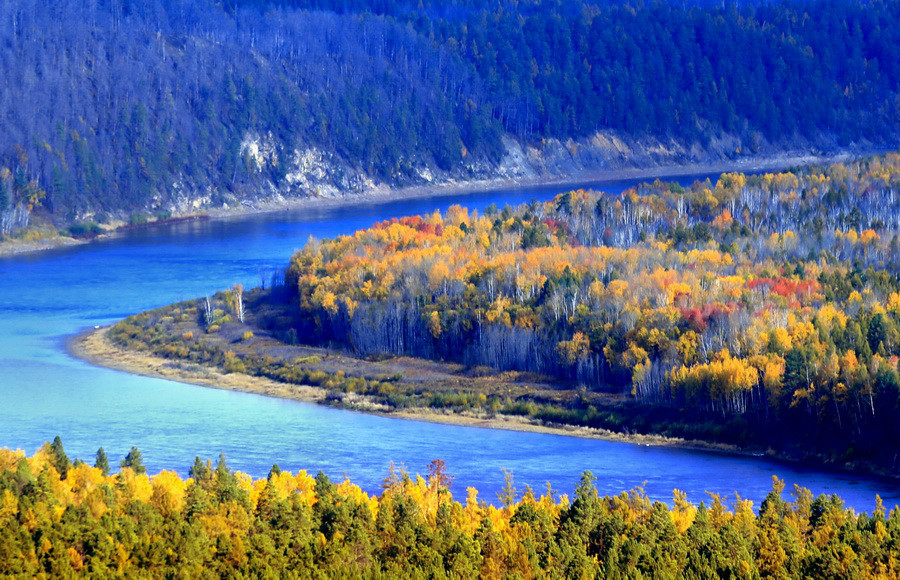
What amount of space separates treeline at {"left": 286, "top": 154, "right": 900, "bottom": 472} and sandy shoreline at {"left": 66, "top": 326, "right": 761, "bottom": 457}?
2.22 metres

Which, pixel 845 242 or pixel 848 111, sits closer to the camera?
pixel 845 242

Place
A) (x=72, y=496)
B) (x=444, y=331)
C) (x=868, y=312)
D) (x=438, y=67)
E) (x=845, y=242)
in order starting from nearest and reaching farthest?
1. (x=72, y=496)
2. (x=868, y=312)
3. (x=444, y=331)
4. (x=845, y=242)
5. (x=438, y=67)

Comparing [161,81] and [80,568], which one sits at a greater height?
[161,81]

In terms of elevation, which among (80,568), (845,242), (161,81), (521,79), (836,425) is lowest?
(80,568)

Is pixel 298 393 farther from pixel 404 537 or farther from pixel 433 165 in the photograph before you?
pixel 433 165

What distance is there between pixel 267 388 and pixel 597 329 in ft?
41.4

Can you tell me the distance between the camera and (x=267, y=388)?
49875mm

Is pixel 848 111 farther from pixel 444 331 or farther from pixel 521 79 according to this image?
pixel 444 331

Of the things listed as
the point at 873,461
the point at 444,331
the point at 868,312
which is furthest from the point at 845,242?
the point at 873,461

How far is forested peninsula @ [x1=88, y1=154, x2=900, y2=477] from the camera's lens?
40344 millimetres

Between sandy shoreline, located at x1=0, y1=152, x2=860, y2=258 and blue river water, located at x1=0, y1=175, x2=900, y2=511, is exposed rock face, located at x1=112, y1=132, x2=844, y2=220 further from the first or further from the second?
blue river water, located at x1=0, y1=175, x2=900, y2=511

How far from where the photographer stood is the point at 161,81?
120 meters

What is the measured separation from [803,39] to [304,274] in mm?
134644

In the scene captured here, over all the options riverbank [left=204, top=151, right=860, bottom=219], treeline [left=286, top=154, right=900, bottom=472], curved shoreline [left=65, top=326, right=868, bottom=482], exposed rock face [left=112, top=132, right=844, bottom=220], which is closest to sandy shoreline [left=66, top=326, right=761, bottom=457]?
curved shoreline [left=65, top=326, right=868, bottom=482]
